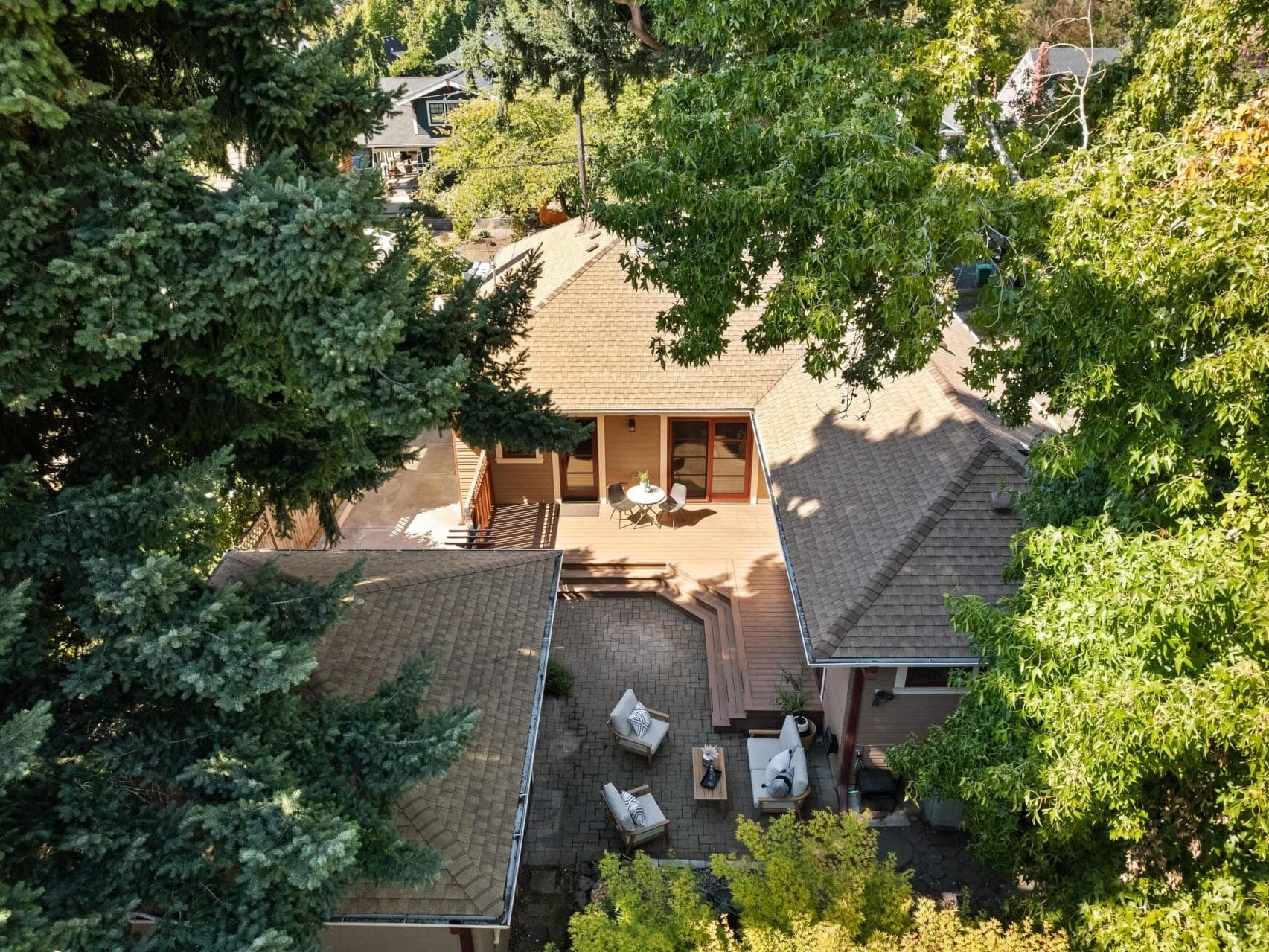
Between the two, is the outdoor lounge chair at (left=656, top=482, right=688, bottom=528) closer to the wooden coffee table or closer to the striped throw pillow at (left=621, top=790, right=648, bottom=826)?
the wooden coffee table

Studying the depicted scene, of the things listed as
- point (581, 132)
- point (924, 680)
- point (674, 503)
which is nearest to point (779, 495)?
point (924, 680)

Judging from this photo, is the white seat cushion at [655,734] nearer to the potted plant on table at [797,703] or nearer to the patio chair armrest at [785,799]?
the patio chair armrest at [785,799]

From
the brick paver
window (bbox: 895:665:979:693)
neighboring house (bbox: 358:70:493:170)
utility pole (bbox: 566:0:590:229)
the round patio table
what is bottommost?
the brick paver

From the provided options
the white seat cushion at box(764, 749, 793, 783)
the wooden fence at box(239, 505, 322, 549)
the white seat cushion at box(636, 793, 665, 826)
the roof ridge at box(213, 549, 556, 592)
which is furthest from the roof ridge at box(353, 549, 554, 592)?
the white seat cushion at box(764, 749, 793, 783)

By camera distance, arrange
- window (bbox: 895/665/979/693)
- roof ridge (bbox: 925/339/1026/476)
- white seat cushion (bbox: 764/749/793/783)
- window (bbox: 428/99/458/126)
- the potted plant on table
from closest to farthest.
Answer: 1. window (bbox: 895/665/979/693)
2. white seat cushion (bbox: 764/749/793/783)
3. roof ridge (bbox: 925/339/1026/476)
4. the potted plant on table
5. window (bbox: 428/99/458/126)

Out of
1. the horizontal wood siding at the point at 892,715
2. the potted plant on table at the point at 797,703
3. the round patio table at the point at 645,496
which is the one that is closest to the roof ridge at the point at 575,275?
the round patio table at the point at 645,496

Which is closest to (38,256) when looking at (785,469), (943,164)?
(943,164)

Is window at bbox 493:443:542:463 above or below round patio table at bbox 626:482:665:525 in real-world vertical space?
above
